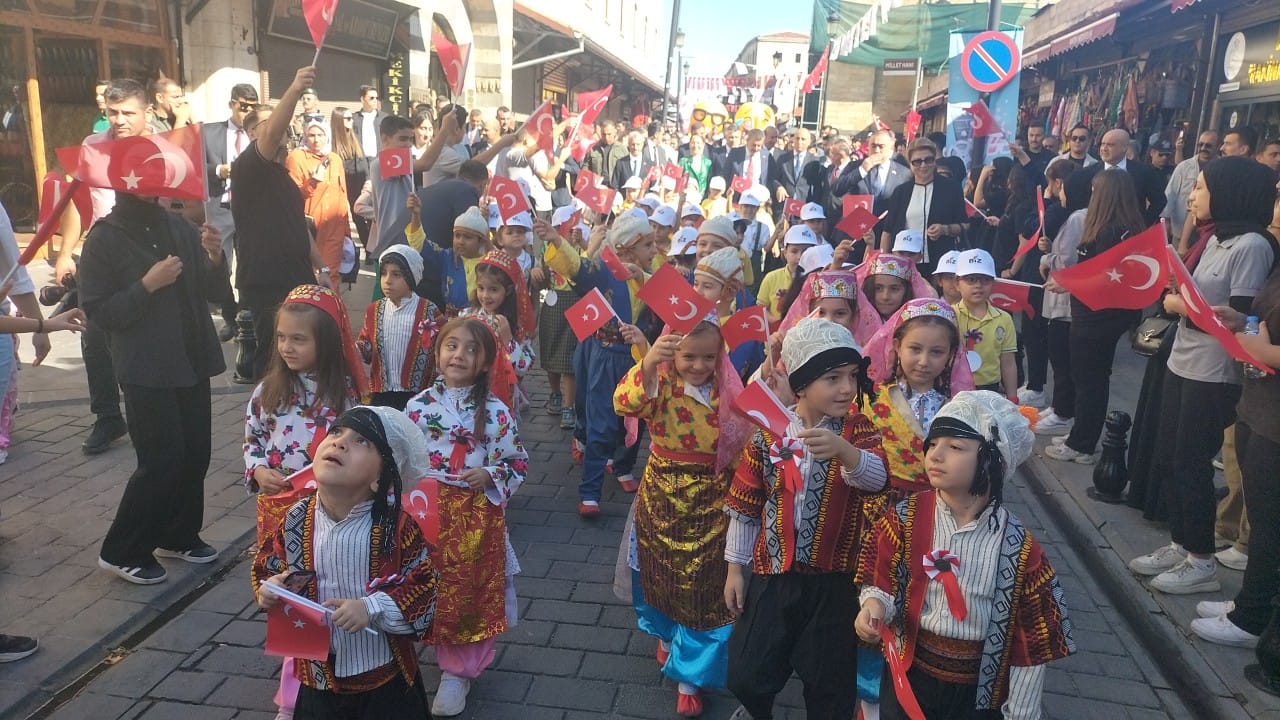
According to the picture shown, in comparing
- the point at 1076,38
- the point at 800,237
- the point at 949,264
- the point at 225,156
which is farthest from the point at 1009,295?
the point at 1076,38

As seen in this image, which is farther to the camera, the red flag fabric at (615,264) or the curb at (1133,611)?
the red flag fabric at (615,264)

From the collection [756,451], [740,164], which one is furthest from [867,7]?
[756,451]

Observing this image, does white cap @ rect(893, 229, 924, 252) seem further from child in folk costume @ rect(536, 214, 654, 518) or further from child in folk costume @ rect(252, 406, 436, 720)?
child in folk costume @ rect(252, 406, 436, 720)

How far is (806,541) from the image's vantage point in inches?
123

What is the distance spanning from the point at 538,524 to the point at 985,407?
339 cm

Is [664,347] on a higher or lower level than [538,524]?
higher

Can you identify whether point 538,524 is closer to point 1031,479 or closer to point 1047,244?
point 1031,479

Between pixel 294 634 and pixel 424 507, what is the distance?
25.6 inches

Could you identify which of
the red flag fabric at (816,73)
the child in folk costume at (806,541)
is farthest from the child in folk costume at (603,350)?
the red flag fabric at (816,73)

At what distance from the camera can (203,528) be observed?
16.7ft

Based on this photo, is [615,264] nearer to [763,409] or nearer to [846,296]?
[846,296]

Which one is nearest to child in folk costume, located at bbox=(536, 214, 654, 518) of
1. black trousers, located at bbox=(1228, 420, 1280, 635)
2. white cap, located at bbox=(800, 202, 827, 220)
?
white cap, located at bbox=(800, 202, 827, 220)

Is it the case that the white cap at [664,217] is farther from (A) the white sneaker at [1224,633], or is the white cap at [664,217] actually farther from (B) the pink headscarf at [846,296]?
(A) the white sneaker at [1224,633]

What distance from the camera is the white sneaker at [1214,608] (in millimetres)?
4312
